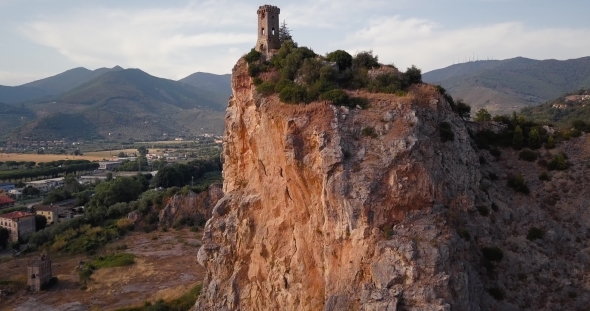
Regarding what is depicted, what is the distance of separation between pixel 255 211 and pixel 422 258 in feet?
31.4

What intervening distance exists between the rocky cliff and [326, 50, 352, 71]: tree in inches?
165

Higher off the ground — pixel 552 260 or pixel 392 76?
pixel 392 76

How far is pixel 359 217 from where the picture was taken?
57.2 ft

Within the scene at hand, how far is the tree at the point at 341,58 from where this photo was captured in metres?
24.2

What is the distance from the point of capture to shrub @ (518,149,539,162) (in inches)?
950

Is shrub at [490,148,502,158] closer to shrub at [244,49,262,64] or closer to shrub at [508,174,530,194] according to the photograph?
shrub at [508,174,530,194]

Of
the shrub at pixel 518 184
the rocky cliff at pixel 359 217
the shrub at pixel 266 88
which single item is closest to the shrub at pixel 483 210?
the rocky cliff at pixel 359 217

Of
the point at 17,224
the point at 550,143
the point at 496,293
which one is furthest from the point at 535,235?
the point at 17,224

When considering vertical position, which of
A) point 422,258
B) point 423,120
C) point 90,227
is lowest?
point 90,227

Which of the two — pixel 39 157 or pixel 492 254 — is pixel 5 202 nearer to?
pixel 39 157

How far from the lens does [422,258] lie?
1606 cm

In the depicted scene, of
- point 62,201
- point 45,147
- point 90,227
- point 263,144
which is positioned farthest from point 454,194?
point 45,147

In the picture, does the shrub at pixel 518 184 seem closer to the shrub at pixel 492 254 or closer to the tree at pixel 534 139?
the tree at pixel 534 139

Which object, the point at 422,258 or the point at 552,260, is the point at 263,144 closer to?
the point at 422,258
